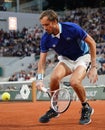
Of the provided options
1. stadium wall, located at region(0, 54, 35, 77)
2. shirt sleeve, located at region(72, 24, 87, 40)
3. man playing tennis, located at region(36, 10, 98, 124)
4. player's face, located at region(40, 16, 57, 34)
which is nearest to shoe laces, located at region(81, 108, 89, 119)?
man playing tennis, located at region(36, 10, 98, 124)

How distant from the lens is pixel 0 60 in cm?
3409

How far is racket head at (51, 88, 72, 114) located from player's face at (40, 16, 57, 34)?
120cm

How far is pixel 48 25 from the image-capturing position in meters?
8.05

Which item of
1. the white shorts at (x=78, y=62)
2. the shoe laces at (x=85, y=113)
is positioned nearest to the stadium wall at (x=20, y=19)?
the white shorts at (x=78, y=62)

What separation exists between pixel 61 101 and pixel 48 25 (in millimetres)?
1575

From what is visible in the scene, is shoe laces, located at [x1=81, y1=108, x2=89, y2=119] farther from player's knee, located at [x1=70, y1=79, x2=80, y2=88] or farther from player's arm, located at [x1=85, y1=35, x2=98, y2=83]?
player's arm, located at [x1=85, y1=35, x2=98, y2=83]

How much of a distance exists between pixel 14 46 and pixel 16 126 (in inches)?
1051

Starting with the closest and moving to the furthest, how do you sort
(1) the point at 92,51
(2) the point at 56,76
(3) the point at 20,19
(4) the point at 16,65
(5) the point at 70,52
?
(1) the point at 92,51 → (2) the point at 56,76 → (5) the point at 70,52 → (4) the point at 16,65 → (3) the point at 20,19

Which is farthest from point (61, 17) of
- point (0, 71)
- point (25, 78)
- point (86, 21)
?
point (25, 78)

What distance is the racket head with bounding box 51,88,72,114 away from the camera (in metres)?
8.76

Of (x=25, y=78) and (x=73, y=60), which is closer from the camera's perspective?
(x=73, y=60)

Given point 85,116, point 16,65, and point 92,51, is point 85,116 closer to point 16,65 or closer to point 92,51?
point 92,51

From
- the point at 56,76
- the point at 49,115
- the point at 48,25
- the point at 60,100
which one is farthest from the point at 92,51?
the point at 49,115

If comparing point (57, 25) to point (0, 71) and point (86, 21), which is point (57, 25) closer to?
point (0, 71)
